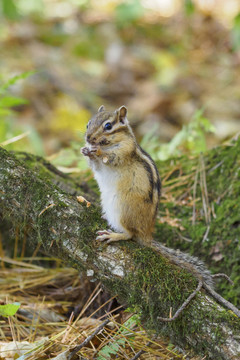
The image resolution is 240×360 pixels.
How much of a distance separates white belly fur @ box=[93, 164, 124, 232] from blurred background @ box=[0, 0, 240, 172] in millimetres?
3902

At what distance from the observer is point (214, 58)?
9.87m

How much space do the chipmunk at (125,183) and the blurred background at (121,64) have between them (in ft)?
12.8

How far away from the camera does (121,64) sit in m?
9.23

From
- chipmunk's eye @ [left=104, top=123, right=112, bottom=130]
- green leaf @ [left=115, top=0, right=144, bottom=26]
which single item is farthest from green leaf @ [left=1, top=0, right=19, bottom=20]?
chipmunk's eye @ [left=104, top=123, right=112, bottom=130]

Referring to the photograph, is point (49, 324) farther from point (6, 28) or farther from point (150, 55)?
point (6, 28)

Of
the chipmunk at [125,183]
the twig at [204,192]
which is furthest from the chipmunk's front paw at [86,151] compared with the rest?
the twig at [204,192]

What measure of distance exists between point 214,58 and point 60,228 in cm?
819

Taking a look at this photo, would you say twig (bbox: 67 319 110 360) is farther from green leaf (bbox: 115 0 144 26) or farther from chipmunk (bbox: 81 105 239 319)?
green leaf (bbox: 115 0 144 26)

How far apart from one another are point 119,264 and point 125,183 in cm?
70

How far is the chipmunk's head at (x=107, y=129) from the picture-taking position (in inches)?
125

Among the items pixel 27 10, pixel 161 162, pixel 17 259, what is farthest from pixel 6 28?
pixel 17 259

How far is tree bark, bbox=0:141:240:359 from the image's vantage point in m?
2.28

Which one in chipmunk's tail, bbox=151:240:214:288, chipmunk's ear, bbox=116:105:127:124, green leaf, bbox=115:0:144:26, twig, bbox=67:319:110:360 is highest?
green leaf, bbox=115:0:144:26

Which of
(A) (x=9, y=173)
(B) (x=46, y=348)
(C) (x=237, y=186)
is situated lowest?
(B) (x=46, y=348)
